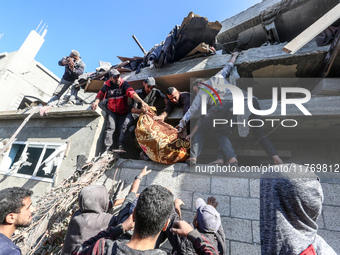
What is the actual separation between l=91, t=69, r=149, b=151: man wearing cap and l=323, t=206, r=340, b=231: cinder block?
4.06 m

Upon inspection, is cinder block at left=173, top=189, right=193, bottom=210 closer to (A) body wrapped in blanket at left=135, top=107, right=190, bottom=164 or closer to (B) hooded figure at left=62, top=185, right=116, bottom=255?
(A) body wrapped in blanket at left=135, top=107, right=190, bottom=164

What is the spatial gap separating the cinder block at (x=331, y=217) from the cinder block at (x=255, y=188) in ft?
2.78

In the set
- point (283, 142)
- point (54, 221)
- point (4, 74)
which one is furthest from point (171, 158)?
point (4, 74)

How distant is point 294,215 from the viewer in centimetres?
119

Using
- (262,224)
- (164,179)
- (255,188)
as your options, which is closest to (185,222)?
(262,224)

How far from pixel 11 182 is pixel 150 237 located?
611 cm

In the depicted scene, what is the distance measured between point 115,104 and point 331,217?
15.6 ft

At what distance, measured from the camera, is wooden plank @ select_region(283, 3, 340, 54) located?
266cm

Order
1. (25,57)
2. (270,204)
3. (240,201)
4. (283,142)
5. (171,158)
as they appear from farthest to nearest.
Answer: (25,57) → (283,142) → (171,158) → (240,201) → (270,204)

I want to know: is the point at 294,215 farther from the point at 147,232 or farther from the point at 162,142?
the point at 162,142

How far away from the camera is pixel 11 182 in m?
5.31

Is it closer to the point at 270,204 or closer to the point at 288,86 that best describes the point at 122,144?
the point at 270,204

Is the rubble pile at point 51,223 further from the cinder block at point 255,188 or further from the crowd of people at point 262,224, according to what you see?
the cinder block at point 255,188

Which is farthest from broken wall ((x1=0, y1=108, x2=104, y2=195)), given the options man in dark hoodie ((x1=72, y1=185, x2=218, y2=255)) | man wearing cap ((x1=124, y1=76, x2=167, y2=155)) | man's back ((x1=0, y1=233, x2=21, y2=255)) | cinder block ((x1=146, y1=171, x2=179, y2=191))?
man in dark hoodie ((x1=72, y1=185, x2=218, y2=255))
